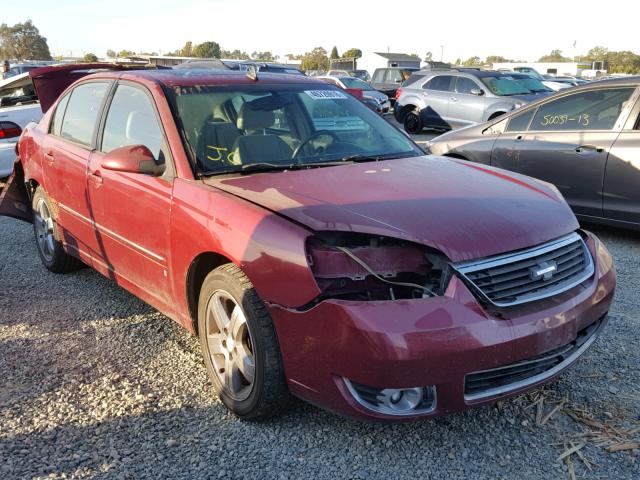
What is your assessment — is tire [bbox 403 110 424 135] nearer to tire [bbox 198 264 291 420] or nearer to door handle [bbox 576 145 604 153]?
door handle [bbox 576 145 604 153]

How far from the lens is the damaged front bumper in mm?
2332

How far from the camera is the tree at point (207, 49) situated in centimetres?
8244

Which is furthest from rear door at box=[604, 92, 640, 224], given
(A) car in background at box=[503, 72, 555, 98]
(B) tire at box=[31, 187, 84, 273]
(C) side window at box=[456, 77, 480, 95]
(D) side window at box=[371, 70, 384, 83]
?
(D) side window at box=[371, 70, 384, 83]

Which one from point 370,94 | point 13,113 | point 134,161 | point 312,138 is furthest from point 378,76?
point 134,161

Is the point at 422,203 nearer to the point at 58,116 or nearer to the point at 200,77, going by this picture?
the point at 200,77

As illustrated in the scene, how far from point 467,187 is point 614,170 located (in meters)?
3.23

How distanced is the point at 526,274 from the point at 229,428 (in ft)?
5.18

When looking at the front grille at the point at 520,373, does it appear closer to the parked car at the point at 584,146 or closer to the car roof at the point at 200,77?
the car roof at the point at 200,77

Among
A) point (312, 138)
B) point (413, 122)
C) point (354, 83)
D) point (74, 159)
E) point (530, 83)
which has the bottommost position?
point (413, 122)

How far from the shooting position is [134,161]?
3.25m

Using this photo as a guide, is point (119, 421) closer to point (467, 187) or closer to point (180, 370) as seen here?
point (180, 370)

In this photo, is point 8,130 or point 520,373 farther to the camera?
point 8,130

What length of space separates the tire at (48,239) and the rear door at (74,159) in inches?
7.8

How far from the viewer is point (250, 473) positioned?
2578mm
